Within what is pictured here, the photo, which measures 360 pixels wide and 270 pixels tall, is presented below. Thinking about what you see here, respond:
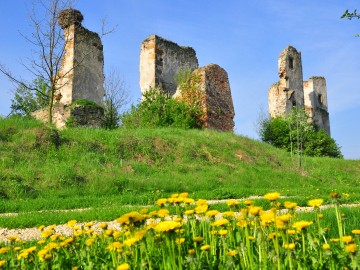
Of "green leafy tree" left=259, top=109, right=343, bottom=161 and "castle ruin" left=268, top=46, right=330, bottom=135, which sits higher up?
"castle ruin" left=268, top=46, right=330, bottom=135

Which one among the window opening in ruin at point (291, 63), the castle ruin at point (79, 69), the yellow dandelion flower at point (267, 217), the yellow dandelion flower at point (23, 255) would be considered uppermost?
the window opening in ruin at point (291, 63)

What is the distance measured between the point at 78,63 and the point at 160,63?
19.3ft

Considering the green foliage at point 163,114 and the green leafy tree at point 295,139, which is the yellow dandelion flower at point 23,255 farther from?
the green leafy tree at point 295,139

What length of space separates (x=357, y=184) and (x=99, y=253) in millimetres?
16434

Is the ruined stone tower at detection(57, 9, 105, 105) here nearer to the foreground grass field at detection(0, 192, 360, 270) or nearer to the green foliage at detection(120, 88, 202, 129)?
the green foliage at detection(120, 88, 202, 129)

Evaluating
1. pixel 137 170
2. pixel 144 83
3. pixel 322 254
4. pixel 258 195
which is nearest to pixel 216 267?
pixel 322 254

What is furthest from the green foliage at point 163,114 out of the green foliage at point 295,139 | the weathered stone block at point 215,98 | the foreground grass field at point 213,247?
the foreground grass field at point 213,247

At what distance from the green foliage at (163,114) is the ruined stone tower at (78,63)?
2383mm

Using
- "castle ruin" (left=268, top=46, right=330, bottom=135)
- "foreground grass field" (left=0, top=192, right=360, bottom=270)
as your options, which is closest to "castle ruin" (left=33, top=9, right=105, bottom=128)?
"castle ruin" (left=268, top=46, right=330, bottom=135)

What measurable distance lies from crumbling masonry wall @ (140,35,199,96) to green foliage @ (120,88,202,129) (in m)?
2.07

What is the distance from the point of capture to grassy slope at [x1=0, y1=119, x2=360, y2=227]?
36.4 feet

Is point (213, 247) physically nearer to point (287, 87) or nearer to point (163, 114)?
point (163, 114)

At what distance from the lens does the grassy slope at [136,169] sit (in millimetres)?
11099

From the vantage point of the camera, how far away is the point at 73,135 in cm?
1556
